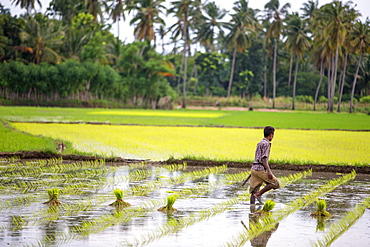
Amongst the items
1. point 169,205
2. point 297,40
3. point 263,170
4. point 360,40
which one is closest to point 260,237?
point 169,205

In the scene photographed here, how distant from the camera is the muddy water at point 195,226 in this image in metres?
5.84

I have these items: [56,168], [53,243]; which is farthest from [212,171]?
[53,243]

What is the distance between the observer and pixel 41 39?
58844 millimetres

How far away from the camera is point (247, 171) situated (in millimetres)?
12320

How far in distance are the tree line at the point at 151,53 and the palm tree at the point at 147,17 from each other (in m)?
0.12

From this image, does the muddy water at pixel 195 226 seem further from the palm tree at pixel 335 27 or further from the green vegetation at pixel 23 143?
the palm tree at pixel 335 27

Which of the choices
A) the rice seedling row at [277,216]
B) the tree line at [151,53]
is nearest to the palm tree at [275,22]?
the tree line at [151,53]

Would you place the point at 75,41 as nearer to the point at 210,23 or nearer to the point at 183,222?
the point at 210,23

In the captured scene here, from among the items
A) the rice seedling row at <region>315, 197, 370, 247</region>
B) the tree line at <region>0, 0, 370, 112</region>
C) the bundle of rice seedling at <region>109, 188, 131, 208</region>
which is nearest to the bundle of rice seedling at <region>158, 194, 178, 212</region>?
the bundle of rice seedling at <region>109, 188, 131, 208</region>

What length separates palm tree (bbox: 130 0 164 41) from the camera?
66.6 metres

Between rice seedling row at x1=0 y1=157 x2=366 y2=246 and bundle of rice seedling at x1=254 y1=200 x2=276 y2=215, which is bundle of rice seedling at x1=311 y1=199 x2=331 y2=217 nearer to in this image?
bundle of rice seedling at x1=254 y1=200 x2=276 y2=215

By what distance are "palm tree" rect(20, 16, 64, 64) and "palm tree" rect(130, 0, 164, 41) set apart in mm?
9825

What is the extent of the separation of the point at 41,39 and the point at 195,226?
55168 mm

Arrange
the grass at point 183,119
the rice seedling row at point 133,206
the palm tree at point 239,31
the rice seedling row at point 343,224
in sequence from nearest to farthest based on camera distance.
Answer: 1. the rice seedling row at point 343,224
2. the rice seedling row at point 133,206
3. the grass at point 183,119
4. the palm tree at point 239,31
